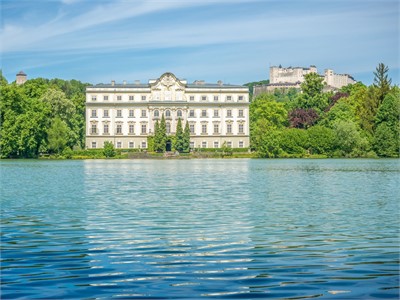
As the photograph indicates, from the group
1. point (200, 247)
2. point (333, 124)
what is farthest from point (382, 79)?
point (200, 247)

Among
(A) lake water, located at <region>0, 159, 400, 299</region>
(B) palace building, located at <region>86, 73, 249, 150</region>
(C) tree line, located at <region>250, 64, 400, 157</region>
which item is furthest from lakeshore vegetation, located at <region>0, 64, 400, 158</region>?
(A) lake water, located at <region>0, 159, 400, 299</region>

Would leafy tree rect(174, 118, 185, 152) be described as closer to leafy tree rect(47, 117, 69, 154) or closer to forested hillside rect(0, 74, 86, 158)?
forested hillside rect(0, 74, 86, 158)

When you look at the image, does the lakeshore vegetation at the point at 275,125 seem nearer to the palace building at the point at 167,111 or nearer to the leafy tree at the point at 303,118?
the leafy tree at the point at 303,118

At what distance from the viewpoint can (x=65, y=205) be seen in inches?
688

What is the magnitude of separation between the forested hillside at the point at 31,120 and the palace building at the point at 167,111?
13105 millimetres

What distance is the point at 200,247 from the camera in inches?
405

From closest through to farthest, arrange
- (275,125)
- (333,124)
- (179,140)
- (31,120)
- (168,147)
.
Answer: (31,120) < (333,124) < (179,140) < (275,125) < (168,147)

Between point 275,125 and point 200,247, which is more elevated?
point 275,125

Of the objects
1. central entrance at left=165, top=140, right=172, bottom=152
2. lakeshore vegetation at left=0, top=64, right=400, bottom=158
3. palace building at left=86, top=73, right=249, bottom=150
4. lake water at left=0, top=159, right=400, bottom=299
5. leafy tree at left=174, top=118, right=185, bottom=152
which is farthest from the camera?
palace building at left=86, top=73, right=249, bottom=150

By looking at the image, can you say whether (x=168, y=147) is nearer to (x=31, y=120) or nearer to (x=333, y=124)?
(x=333, y=124)

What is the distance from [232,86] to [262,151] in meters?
19.0

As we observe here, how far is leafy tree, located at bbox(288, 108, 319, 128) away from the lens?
85000 mm

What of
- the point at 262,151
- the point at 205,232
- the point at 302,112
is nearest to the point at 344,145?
the point at 262,151

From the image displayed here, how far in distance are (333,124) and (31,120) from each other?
1310 inches
